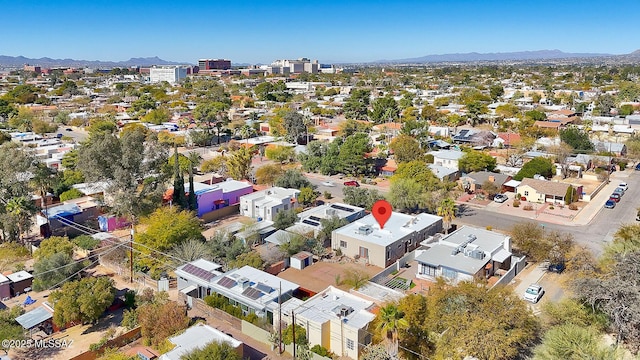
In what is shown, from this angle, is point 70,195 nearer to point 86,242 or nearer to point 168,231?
point 86,242

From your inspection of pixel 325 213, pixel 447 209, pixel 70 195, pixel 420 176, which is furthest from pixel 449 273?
pixel 70 195

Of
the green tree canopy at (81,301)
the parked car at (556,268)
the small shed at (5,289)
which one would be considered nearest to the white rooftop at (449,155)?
the parked car at (556,268)

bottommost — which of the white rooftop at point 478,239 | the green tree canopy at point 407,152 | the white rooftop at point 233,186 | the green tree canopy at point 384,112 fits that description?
the white rooftop at point 478,239

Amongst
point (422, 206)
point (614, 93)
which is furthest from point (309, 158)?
point (614, 93)

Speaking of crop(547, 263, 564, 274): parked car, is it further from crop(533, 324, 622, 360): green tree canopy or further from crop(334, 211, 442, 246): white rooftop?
crop(533, 324, 622, 360): green tree canopy

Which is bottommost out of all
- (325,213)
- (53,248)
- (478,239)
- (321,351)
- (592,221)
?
(321,351)

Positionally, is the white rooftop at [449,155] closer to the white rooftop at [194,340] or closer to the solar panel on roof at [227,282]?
the solar panel on roof at [227,282]
